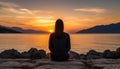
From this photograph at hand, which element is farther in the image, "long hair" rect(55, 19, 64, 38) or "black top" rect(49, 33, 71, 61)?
"black top" rect(49, 33, 71, 61)

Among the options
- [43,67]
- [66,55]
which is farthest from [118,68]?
[66,55]

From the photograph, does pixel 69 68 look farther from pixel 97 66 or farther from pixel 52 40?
pixel 52 40

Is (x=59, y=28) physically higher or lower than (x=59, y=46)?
higher

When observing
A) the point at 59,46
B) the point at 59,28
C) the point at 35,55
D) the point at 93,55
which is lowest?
the point at 93,55

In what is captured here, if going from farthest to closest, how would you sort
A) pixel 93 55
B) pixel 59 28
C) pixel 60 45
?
pixel 93 55 → pixel 60 45 → pixel 59 28

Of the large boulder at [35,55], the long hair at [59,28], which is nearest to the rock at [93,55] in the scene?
the large boulder at [35,55]

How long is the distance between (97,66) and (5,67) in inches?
104

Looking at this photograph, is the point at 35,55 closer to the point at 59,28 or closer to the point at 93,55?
the point at 93,55

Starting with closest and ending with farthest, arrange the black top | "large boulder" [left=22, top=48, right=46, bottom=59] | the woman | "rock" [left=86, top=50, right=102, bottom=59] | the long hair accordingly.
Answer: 1. the long hair
2. the woman
3. the black top
4. "large boulder" [left=22, top=48, right=46, bottom=59]
5. "rock" [left=86, top=50, right=102, bottom=59]

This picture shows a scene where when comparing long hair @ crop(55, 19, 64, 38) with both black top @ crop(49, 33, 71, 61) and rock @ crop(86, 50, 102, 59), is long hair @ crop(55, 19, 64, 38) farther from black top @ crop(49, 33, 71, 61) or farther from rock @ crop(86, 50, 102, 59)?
rock @ crop(86, 50, 102, 59)

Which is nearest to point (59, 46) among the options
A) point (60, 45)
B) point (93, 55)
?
point (60, 45)

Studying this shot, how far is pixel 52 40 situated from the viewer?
35.4 ft

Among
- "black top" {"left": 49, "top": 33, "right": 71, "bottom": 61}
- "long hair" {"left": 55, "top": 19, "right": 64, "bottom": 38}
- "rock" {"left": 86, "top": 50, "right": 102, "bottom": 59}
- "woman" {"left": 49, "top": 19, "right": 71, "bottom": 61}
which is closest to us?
"long hair" {"left": 55, "top": 19, "right": 64, "bottom": 38}

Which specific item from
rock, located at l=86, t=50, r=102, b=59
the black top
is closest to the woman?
the black top
